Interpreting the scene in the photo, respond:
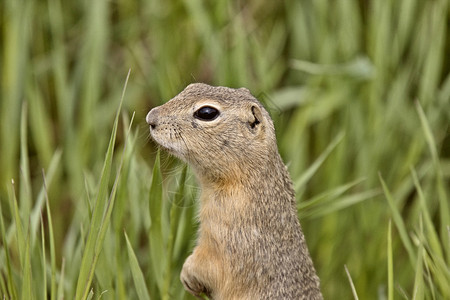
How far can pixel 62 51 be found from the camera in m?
3.91

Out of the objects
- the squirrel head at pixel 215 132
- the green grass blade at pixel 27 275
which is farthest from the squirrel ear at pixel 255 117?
the green grass blade at pixel 27 275

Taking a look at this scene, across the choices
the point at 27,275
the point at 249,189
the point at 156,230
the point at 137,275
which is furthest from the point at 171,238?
the point at 27,275

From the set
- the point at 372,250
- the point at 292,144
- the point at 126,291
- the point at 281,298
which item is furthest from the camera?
the point at 292,144

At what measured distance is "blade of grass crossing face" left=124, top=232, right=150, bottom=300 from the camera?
8.28 ft

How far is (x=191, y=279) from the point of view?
253cm

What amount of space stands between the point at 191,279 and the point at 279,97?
60.9 inches

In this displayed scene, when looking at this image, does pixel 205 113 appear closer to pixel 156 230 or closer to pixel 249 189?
pixel 249 189

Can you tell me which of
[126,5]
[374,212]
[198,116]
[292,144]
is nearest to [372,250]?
[374,212]

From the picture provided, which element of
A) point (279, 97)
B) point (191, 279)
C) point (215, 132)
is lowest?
point (191, 279)

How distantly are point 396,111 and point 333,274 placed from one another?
76cm

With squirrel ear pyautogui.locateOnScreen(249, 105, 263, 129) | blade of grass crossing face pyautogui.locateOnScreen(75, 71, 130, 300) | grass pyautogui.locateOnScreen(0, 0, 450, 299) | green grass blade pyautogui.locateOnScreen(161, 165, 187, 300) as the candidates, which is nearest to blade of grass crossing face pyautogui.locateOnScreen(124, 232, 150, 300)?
green grass blade pyautogui.locateOnScreen(161, 165, 187, 300)

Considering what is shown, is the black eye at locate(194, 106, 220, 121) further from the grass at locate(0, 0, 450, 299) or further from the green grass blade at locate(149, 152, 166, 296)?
the grass at locate(0, 0, 450, 299)

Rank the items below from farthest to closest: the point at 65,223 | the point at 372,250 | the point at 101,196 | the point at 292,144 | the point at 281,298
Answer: the point at 65,223
the point at 292,144
the point at 372,250
the point at 281,298
the point at 101,196

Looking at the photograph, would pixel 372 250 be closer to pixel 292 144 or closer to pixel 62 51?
pixel 292 144
